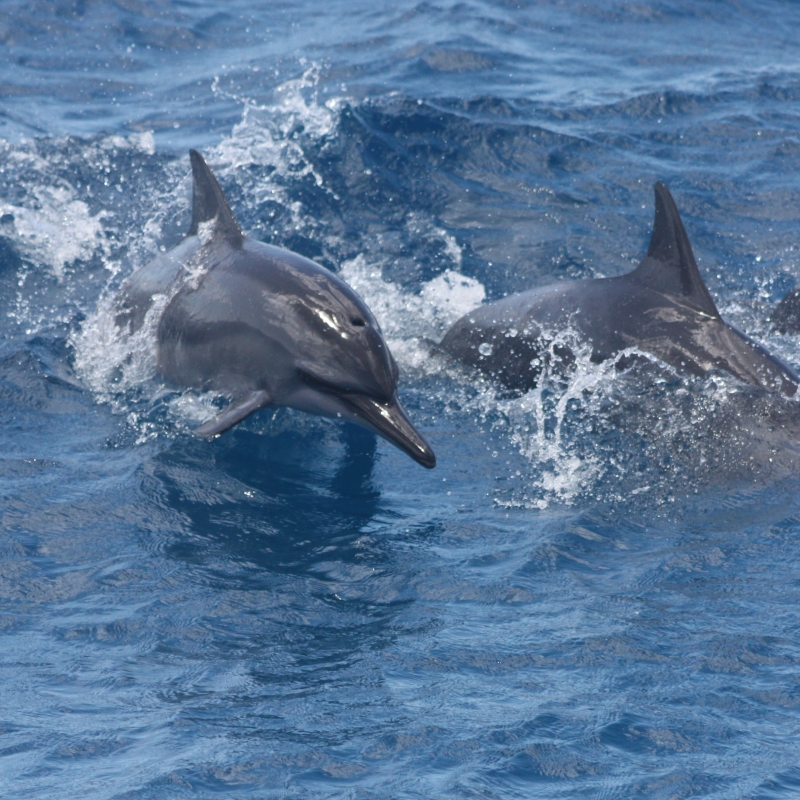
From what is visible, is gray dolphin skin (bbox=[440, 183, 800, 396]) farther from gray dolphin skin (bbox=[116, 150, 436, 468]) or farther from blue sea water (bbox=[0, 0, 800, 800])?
gray dolphin skin (bbox=[116, 150, 436, 468])

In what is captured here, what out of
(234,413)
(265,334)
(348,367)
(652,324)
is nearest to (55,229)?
(265,334)

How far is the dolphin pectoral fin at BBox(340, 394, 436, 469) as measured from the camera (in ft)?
25.7

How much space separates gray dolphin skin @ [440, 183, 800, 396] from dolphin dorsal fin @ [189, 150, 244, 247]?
2620mm

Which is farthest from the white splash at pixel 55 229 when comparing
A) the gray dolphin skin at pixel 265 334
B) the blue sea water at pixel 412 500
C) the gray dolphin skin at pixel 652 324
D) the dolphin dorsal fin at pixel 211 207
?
the gray dolphin skin at pixel 652 324

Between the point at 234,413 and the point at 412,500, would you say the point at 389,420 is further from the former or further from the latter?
the point at 234,413

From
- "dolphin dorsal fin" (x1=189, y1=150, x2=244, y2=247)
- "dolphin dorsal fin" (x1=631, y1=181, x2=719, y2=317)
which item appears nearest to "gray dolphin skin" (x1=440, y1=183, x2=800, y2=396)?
"dolphin dorsal fin" (x1=631, y1=181, x2=719, y2=317)

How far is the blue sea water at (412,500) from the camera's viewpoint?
5633 millimetres

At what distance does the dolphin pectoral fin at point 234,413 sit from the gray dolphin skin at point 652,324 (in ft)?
8.63

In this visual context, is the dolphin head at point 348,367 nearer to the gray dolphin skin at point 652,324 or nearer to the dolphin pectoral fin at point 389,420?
the dolphin pectoral fin at point 389,420

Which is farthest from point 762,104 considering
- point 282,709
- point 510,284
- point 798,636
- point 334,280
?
point 282,709

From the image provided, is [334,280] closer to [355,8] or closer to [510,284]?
[510,284]

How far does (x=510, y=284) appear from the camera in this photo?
12.4 meters

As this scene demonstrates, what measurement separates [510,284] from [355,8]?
42.1ft

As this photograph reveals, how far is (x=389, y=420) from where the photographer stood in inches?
314
